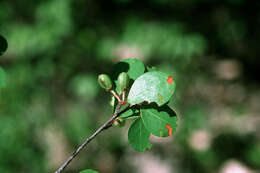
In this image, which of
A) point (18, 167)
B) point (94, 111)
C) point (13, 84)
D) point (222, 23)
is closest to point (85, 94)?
point (94, 111)

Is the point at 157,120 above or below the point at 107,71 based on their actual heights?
below

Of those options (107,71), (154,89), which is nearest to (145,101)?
(154,89)

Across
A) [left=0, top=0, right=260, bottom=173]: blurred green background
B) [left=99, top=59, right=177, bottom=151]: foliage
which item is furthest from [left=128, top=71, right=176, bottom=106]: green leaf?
[left=0, top=0, right=260, bottom=173]: blurred green background

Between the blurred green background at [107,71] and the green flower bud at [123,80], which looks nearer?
the green flower bud at [123,80]

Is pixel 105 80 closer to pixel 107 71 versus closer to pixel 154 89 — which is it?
pixel 154 89

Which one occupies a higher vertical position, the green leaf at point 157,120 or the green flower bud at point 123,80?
the green flower bud at point 123,80

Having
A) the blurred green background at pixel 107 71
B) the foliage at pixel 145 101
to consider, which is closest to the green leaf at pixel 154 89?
the foliage at pixel 145 101

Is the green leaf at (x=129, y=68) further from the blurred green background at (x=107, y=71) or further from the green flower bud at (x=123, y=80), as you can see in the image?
the blurred green background at (x=107, y=71)
